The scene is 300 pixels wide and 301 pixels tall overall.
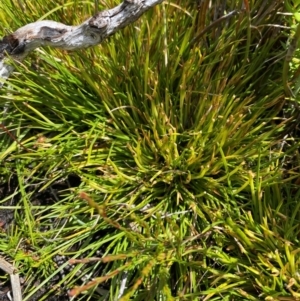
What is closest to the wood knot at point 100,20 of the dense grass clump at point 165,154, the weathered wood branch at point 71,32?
the weathered wood branch at point 71,32

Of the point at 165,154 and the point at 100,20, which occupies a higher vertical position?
the point at 100,20

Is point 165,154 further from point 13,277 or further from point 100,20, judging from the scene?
point 13,277

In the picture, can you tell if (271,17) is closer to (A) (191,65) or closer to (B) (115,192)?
(A) (191,65)

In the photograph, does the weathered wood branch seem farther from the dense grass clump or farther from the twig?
the twig

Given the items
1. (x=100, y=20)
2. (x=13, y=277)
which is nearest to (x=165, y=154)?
(x=100, y=20)

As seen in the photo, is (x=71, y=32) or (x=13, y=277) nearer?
(x=71, y=32)

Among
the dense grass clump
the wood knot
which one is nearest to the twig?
the dense grass clump

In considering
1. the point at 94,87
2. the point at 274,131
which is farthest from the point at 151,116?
the point at 274,131

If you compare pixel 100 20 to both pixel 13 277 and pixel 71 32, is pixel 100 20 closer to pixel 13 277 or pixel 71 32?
pixel 71 32
